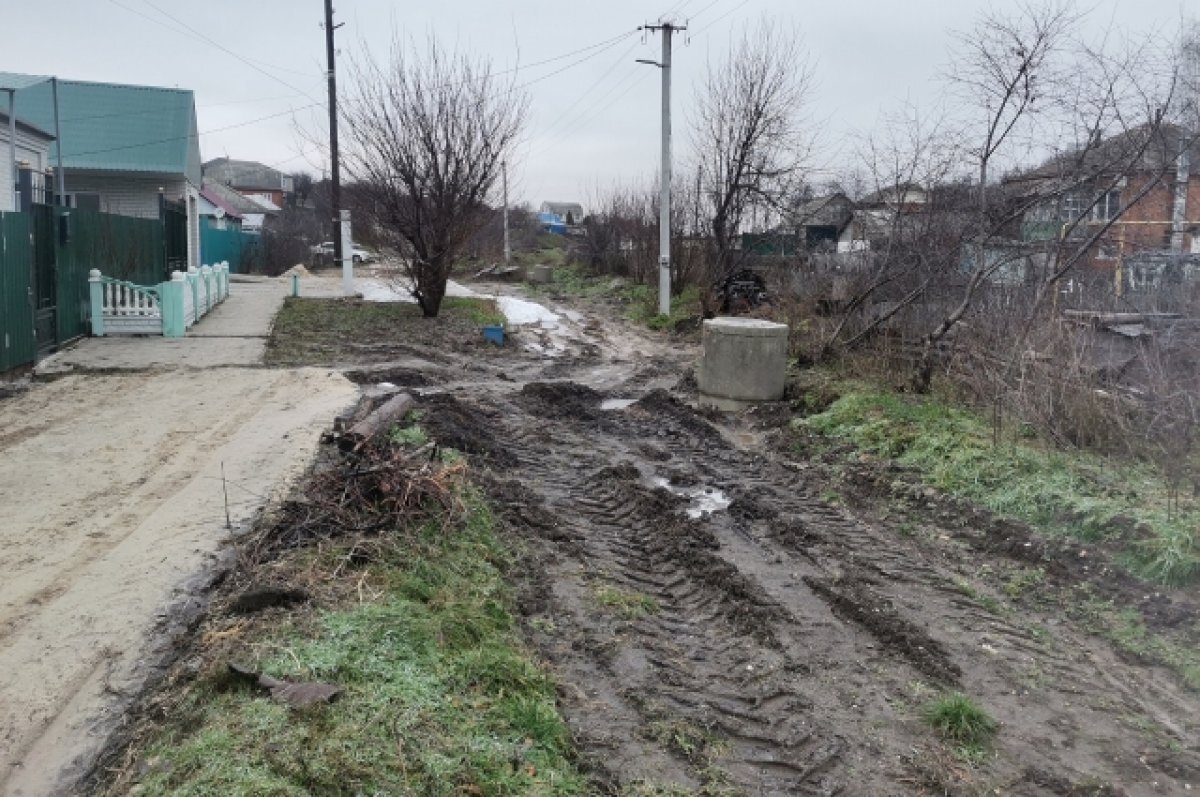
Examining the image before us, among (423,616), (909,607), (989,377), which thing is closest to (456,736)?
(423,616)

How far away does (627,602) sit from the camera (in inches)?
225

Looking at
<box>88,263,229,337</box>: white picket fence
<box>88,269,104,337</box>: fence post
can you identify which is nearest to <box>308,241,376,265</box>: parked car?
<box>88,263,229,337</box>: white picket fence

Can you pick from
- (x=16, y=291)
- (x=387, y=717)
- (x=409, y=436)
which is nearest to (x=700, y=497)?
(x=409, y=436)

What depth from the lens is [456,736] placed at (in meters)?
3.67

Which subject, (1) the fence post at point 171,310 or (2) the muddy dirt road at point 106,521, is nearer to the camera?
(2) the muddy dirt road at point 106,521

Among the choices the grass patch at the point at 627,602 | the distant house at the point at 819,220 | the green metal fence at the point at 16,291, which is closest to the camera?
the grass patch at the point at 627,602

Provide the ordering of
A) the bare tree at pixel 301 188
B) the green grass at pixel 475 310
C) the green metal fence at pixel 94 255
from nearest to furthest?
1. the green metal fence at pixel 94 255
2. the green grass at pixel 475 310
3. the bare tree at pixel 301 188

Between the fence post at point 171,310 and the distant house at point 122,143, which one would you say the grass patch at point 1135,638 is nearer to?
the fence post at point 171,310

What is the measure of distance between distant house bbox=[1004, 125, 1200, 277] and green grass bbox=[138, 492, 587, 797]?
7.80 metres

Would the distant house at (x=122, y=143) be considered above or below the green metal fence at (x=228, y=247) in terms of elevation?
above

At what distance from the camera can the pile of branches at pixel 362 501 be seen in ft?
18.9

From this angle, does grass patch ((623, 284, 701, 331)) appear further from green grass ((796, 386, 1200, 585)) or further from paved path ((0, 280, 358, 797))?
green grass ((796, 386, 1200, 585))

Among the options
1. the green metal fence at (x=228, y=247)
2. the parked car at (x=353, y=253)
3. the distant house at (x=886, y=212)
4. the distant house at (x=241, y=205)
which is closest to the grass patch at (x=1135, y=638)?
the distant house at (x=886, y=212)

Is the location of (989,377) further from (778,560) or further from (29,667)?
(29,667)
